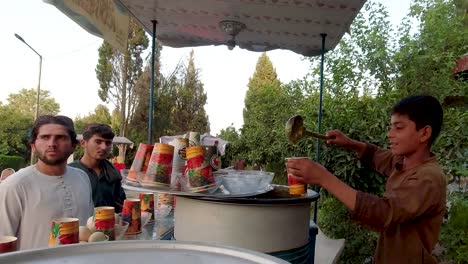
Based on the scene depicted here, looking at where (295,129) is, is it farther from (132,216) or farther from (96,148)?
(96,148)

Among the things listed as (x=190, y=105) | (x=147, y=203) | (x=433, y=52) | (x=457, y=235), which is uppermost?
(x=190, y=105)

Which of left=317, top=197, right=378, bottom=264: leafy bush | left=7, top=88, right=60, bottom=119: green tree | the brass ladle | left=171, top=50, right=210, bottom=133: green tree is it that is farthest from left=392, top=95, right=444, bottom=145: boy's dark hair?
left=7, top=88, right=60, bottom=119: green tree

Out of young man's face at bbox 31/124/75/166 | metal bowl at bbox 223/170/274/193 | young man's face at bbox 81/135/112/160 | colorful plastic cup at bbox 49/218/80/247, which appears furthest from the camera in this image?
young man's face at bbox 81/135/112/160

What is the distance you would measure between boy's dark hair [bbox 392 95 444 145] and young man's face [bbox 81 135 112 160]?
256 cm

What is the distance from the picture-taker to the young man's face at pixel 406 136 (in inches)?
68.9

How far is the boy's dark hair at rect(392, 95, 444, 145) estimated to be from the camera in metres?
1.73

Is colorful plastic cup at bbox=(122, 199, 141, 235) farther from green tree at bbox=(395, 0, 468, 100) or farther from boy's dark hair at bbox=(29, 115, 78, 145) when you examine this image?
green tree at bbox=(395, 0, 468, 100)

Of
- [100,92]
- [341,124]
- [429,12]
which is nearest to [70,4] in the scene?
[341,124]

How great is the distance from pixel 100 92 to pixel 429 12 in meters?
20.2

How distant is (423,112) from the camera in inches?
68.1

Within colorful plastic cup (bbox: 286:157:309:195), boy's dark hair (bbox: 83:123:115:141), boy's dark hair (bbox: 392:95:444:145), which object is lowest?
colorful plastic cup (bbox: 286:157:309:195)

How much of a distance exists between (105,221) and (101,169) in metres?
1.74

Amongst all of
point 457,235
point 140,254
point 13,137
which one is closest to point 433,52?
point 457,235

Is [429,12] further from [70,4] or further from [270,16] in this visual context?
[70,4]
